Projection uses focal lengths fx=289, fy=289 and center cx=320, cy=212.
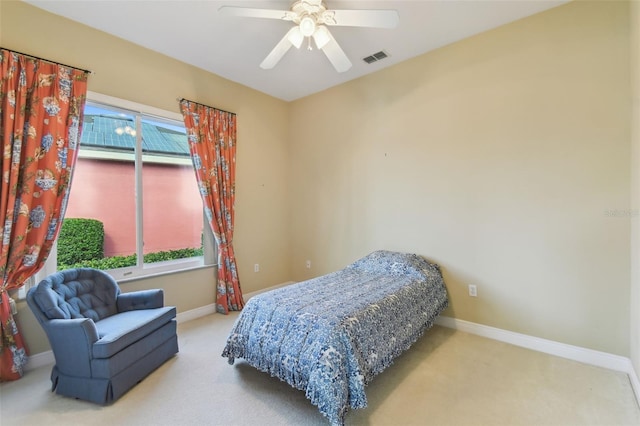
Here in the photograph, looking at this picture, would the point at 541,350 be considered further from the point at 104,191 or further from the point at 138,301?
the point at 104,191

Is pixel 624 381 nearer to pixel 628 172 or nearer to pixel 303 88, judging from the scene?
pixel 628 172

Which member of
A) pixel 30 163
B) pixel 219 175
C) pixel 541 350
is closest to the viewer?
pixel 30 163

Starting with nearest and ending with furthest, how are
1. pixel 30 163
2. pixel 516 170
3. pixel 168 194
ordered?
pixel 30 163, pixel 516 170, pixel 168 194

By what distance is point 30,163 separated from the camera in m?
2.38

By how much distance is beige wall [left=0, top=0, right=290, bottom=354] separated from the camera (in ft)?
8.15

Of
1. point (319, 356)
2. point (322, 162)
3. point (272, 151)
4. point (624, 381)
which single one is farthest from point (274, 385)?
point (272, 151)

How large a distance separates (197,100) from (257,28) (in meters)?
1.29

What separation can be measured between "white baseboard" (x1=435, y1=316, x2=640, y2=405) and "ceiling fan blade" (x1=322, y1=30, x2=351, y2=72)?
112 inches

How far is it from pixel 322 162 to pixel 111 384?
340 cm

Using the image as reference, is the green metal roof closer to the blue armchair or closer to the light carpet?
the blue armchair

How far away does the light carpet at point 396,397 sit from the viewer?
5.98 ft

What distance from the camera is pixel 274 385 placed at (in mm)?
2184

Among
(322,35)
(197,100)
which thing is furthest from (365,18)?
(197,100)

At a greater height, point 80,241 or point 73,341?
point 80,241
